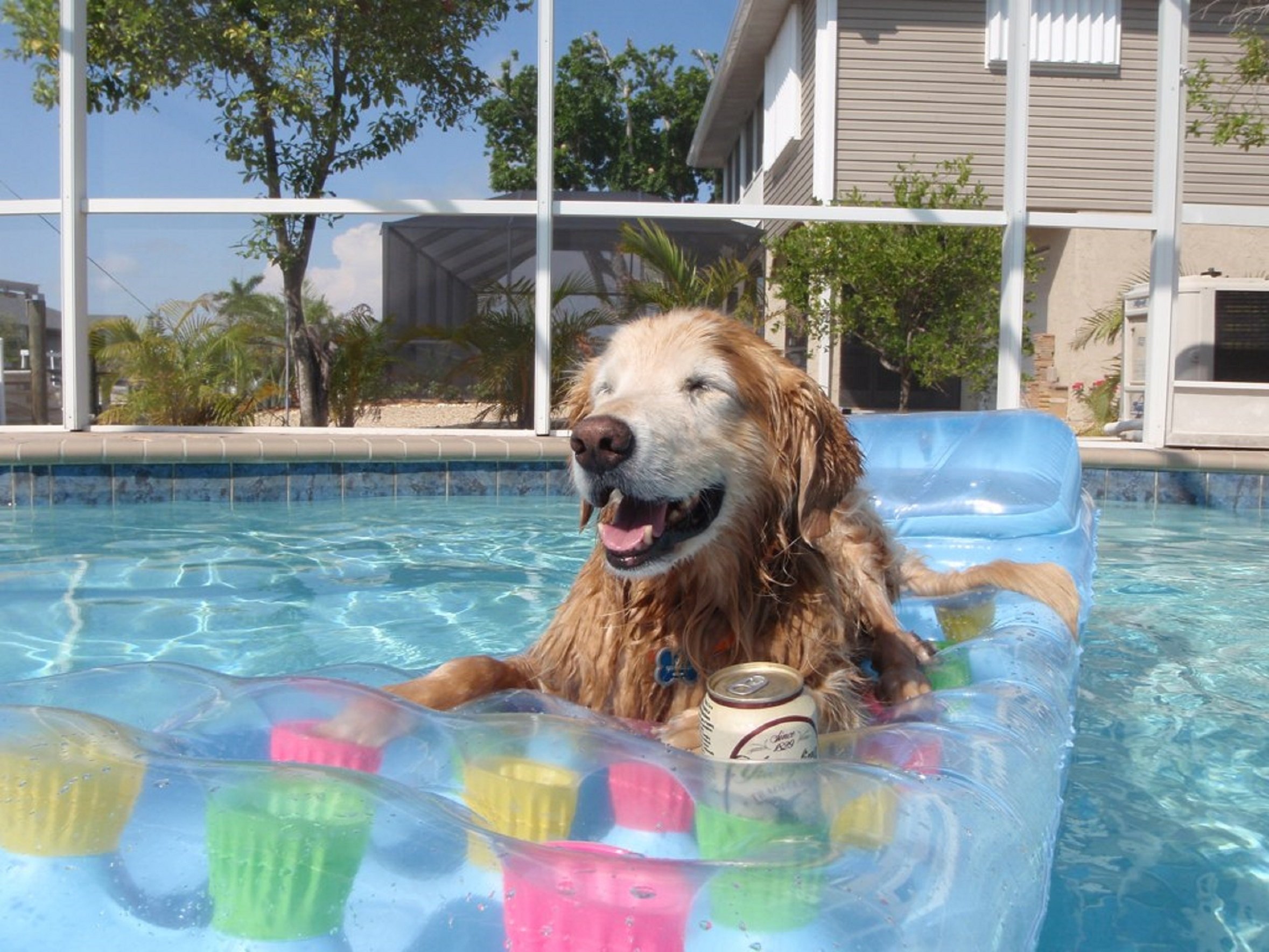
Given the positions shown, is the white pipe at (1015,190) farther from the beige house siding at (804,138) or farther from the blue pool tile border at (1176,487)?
the beige house siding at (804,138)

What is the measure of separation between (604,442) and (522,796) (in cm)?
88

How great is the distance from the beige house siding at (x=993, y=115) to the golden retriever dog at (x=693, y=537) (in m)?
14.1

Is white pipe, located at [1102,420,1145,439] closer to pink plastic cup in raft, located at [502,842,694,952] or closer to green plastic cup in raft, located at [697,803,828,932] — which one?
green plastic cup in raft, located at [697,803,828,932]

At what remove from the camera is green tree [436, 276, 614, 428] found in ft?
39.2

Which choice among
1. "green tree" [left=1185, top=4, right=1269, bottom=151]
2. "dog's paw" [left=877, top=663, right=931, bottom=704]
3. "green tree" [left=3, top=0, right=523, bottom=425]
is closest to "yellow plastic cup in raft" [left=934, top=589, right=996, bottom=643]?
"dog's paw" [left=877, top=663, right=931, bottom=704]

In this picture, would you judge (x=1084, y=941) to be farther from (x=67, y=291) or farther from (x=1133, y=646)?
(x=67, y=291)

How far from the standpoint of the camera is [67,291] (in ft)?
34.1

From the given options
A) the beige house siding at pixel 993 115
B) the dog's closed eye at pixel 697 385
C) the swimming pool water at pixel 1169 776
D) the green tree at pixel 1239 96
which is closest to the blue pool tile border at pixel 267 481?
the swimming pool water at pixel 1169 776

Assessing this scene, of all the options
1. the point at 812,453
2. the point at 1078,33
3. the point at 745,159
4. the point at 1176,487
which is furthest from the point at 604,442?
the point at 745,159

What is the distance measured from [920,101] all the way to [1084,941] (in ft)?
52.3

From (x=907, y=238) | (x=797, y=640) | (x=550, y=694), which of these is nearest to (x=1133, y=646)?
(x=797, y=640)

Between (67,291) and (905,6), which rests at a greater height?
(905,6)

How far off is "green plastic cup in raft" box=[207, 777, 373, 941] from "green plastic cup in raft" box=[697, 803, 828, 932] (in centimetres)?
45

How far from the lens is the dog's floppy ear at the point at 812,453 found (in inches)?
116
